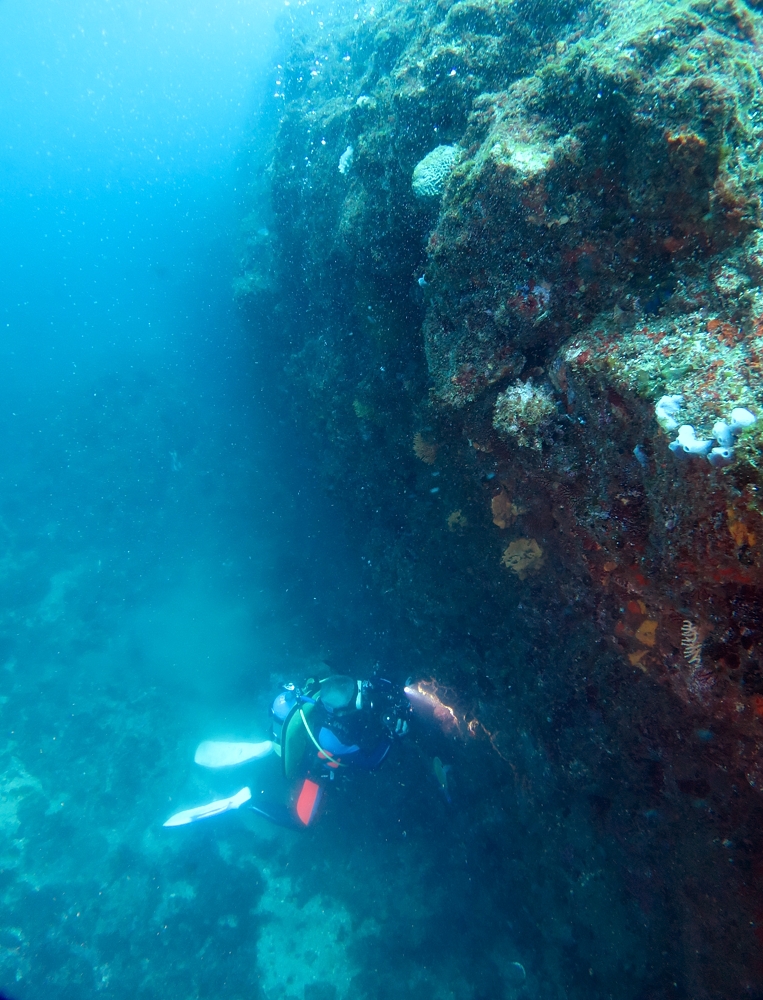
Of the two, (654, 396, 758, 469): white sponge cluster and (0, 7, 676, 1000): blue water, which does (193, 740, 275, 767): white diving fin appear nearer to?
(0, 7, 676, 1000): blue water

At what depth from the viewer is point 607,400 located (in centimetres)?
232

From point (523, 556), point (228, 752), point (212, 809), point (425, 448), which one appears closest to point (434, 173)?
point (425, 448)

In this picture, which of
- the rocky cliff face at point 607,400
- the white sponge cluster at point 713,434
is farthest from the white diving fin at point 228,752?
the white sponge cluster at point 713,434

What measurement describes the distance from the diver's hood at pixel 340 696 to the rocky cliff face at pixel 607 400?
6.44ft

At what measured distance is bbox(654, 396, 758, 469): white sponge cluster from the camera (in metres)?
1.51

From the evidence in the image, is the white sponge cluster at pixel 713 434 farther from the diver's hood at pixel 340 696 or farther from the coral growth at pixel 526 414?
the diver's hood at pixel 340 696

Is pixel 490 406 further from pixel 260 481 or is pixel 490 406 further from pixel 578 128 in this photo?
pixel 260 481

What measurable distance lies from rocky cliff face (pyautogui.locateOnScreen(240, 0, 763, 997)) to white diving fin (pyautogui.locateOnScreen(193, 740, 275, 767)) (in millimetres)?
5316

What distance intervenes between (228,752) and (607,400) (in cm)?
948

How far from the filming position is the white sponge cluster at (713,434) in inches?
59.6

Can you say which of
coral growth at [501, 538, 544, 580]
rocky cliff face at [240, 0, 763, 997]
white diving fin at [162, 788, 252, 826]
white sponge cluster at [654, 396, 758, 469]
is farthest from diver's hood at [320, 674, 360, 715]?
white sponge cluster at [654, 396, 758, 469]

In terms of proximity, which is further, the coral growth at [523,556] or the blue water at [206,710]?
the blue water at [206,710]

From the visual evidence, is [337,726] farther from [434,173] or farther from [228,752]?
[434,173]

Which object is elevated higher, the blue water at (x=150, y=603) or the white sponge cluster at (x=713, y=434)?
the white sponge cluster at (x=713, y=434)
